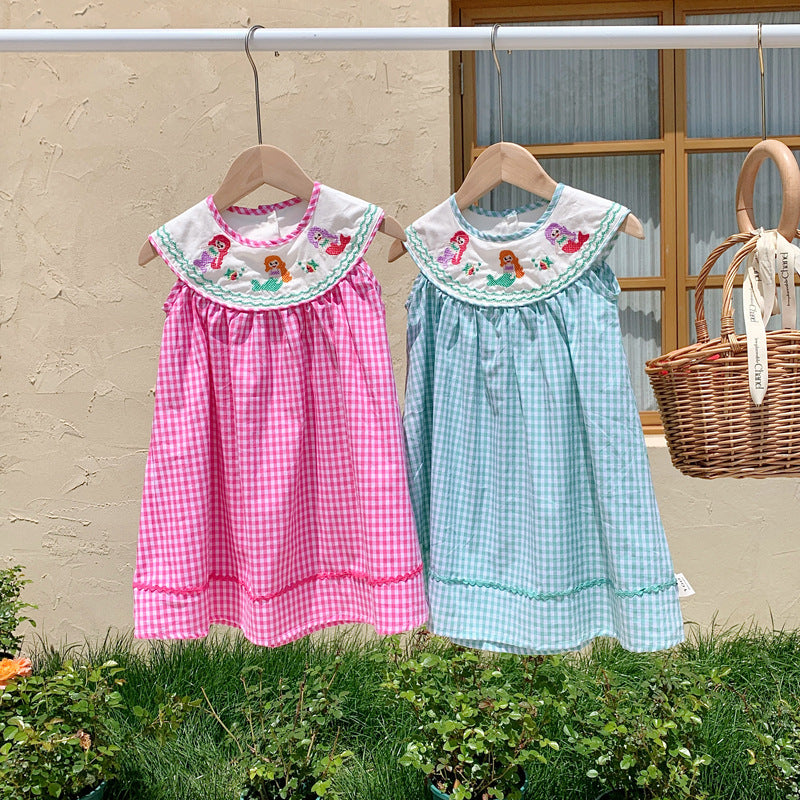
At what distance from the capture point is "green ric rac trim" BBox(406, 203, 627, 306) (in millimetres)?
1421

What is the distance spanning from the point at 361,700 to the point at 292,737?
50cm

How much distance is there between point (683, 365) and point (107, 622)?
2310mm

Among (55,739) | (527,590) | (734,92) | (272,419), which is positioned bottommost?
(55,739)

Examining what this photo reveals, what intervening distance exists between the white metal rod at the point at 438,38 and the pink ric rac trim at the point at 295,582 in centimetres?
93

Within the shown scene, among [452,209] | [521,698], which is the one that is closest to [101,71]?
[452,209]

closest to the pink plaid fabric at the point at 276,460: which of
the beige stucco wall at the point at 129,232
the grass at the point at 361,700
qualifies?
the grass at the point at 361,700

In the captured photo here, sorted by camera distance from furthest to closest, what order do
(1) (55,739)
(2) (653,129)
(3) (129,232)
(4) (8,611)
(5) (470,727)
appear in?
(2) (653,129)
(3) (129,232)
(4) (8,611)
(5) (470,727)
(1) (55,739)

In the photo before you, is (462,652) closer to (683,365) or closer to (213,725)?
(213,725)

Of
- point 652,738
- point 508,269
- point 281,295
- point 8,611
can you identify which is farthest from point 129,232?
point 652,738

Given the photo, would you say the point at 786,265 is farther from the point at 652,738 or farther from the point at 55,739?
the point at 55,739

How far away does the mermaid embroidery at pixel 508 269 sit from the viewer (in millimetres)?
1470

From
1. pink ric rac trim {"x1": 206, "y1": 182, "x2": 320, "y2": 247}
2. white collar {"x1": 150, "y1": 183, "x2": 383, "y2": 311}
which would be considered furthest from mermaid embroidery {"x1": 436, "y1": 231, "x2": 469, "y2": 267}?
pink ric rac trim {"x1": 206, "y1": 182, "x2": 320, "y2": 247}

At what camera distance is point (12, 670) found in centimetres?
215

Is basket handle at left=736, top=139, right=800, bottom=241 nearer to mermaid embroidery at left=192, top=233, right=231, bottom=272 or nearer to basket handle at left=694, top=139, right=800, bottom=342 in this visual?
basket handle at left=694, top=139, right=800, bottom=342
